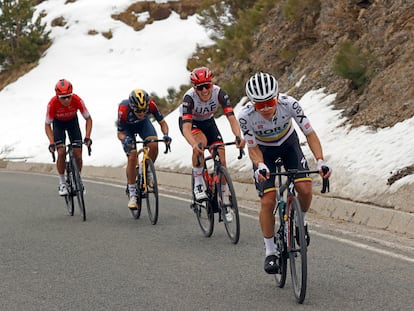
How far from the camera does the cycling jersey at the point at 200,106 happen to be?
391 inches

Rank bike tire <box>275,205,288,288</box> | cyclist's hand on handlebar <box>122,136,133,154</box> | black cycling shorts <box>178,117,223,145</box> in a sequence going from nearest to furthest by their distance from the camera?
1. bike tire <box>275,205,288,288</box>
2. black cycling shorts <box>178,117,223,145</box>
3. cyclist's hand on handlebar <box>122,136,133,154</box>

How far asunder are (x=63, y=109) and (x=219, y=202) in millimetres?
3743

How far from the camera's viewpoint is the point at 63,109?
483 inches

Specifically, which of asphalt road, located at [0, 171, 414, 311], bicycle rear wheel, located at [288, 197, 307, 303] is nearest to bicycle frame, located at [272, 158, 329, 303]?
bicycle rear wheel, located at [288, 197, 307, 303]

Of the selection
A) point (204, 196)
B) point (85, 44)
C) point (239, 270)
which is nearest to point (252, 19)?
point (204, 196)

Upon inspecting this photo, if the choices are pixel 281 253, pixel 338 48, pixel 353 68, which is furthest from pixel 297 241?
pixel 338 48

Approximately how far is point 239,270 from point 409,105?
6724 mm

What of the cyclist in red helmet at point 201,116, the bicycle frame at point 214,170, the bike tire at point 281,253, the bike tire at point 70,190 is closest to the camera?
the bike tire at point 281,253

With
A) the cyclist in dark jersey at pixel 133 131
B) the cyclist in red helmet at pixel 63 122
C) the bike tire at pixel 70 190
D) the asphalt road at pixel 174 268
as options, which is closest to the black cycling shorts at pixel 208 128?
the cyclist in dark jersey at pixel 133 131

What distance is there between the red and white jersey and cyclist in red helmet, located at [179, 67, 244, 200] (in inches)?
101

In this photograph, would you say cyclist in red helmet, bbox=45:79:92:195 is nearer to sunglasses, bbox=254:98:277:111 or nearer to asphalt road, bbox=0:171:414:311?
asphalt road, bbox=0:171:414:311

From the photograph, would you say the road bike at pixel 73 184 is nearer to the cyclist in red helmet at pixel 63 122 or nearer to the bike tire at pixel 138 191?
the cyclist in red helmet at pixel 63 122

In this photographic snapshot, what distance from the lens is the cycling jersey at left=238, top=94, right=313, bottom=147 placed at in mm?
7094

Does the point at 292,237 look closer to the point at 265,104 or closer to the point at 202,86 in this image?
the point at 265,104
